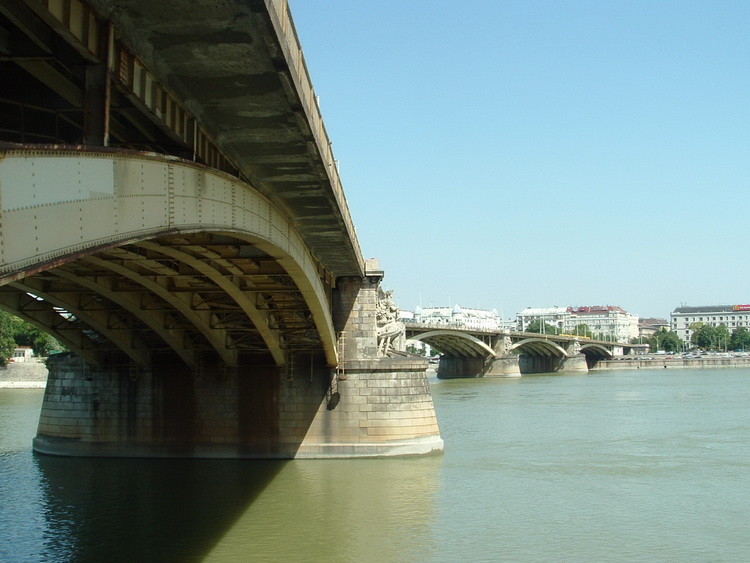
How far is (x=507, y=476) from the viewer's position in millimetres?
23109

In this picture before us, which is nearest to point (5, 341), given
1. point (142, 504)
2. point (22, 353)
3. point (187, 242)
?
point (22, 353)

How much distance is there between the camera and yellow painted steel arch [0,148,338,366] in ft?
19.0

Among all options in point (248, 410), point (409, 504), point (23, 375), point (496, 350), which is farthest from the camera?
point (496, 350)

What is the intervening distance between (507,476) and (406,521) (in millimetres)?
5634

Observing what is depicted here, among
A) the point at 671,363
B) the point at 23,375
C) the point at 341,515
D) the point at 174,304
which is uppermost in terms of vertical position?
the point at 174,304

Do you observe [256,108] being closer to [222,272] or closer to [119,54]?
[119,54]

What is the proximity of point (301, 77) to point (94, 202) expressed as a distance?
445 centimetres

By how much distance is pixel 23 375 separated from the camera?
67.9 meters

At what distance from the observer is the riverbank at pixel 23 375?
66581 mm

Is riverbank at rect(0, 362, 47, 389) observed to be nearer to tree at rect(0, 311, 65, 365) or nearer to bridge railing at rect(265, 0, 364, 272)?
tree at rect(0, 311, 65, 365)

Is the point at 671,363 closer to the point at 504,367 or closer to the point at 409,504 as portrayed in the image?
the point at 504,367

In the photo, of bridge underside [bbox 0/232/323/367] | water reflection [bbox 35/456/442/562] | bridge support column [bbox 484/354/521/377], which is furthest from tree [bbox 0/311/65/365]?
bridge underside [bbox 0/232/323/367]

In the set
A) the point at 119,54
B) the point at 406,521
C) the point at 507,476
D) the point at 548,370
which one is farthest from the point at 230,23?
the point at 548,370

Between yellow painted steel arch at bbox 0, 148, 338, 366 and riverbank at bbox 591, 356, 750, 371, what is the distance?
4185 inches
